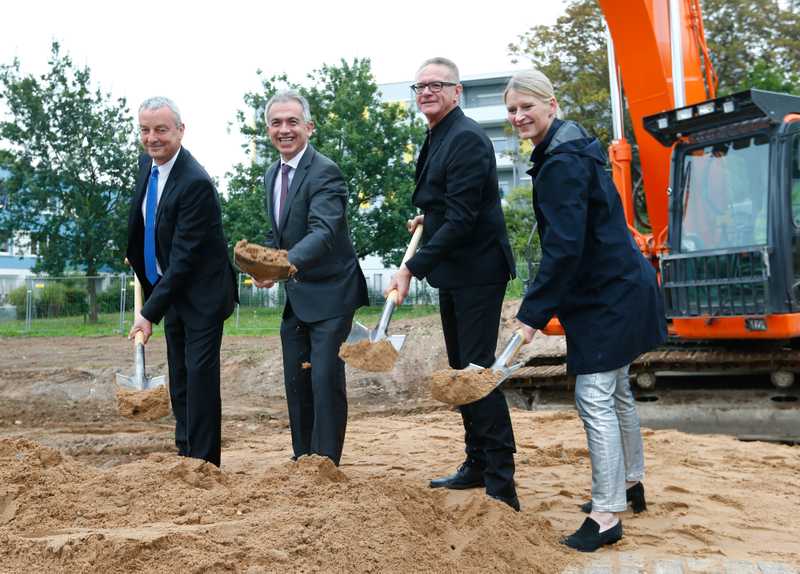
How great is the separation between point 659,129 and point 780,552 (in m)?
4.96

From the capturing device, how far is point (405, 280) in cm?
428

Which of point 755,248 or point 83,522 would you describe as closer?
point 83,522

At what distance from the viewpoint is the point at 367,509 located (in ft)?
11.8

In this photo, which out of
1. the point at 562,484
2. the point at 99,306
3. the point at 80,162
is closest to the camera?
the point at 562,484

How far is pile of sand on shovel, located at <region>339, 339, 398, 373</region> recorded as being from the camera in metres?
4.14

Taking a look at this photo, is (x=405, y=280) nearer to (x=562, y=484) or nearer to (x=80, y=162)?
(x=562, y=484)

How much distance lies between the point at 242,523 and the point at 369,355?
1.07 meters

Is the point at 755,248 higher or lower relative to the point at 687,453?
higher

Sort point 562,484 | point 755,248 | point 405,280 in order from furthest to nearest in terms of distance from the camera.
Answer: point 755,248 < point 562,484 < point 405,280

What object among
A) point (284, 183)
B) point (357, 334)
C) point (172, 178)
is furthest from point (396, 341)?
point (172, 178)

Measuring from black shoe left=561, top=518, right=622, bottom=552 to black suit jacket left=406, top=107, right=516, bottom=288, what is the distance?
131 cm

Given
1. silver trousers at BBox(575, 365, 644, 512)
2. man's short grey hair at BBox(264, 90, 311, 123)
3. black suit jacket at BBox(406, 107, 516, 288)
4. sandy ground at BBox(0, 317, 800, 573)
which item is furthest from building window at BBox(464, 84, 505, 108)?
silver trousers at BBox(575, 365, 644, 512)

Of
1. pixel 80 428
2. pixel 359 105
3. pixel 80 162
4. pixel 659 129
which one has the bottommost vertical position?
pixel 80 428

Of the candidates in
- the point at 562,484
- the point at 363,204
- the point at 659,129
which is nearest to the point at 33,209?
the point at 363,204
